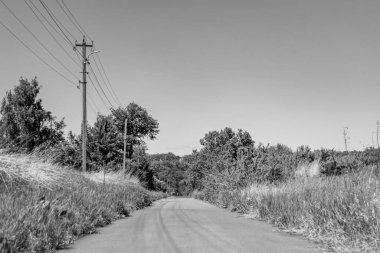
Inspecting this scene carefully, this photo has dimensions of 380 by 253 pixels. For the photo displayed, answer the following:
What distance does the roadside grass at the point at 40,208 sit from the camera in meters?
6.84

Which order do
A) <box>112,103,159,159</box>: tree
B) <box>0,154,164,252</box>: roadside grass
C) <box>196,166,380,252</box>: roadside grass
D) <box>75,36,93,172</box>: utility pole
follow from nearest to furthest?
<box>0,154,164,252</box>: roadside grass
<box>196,166,380,252</box>: roadside grass
<box>75,36,93,172</box>: utility pole
<box>112,103,159,159</box>: tree

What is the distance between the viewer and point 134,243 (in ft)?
27.2

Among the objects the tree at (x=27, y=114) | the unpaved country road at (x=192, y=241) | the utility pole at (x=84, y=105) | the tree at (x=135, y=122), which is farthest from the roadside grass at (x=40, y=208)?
the tree at (x=135, y=122)

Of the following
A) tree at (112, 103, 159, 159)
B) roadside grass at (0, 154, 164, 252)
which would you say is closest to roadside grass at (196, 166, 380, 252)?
roadside grass at (0, 154, 164, 252)

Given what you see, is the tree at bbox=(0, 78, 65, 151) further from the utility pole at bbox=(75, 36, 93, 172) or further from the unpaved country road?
the unpaved country road

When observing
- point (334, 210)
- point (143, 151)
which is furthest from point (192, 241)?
point (143, 151)

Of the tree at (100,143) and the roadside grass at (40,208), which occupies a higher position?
the tree at (100,143)

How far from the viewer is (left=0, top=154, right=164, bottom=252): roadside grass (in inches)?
269

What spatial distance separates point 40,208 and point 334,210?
20.7 ft

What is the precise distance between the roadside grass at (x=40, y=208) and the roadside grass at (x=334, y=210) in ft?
17.9

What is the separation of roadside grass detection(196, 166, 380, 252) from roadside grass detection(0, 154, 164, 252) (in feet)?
17.9

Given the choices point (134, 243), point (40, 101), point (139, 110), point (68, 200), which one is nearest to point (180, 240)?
point (134, 243)

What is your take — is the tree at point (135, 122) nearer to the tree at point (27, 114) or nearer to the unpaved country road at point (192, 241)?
the tree at point (27, 114)

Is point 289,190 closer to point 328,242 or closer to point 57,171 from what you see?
point 328,242
